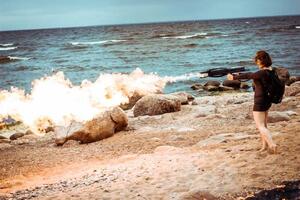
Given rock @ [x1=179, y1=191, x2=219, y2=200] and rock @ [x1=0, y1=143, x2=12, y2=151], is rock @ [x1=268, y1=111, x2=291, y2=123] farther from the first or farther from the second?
rock @ [x1=0, y1=143, x2=12, y2=151]

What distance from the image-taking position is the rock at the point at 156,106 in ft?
56.2

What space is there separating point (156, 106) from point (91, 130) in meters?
4.33

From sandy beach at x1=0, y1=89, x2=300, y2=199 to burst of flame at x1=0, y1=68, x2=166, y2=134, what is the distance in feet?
5.01

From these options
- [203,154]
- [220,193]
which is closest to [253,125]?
[203,154]

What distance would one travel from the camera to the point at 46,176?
10039 mm

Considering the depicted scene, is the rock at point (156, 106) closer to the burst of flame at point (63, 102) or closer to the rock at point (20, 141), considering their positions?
the burst of flame at point (63, 102)

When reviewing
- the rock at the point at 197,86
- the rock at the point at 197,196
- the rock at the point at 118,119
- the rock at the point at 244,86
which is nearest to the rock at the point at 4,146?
the rock at the point at 118,119

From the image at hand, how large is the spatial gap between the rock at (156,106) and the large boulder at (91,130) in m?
3.12

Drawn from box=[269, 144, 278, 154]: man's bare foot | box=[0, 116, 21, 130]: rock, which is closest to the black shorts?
box=[269, 144, 278, 154]: man's bare foot

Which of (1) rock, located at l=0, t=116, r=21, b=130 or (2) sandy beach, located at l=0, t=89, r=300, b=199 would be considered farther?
(1) rock, located at l=0, t=116, r=21, b=130

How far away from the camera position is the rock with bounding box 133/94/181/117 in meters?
17.1

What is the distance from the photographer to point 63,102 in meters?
17.5

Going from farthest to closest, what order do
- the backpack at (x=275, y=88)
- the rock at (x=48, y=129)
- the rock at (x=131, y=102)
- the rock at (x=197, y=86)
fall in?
the rock at (x=197, y=86)
the rock at (x=131, y=102)
the rock at (x=48, y=129)
the backpack at (x=275, y=88)

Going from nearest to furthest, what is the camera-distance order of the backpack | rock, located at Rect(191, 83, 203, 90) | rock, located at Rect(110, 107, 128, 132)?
the backpack
rock, located at Rect(110, 107, 128, 132)
rock, located at Rect(191, 83, 203, 90)
